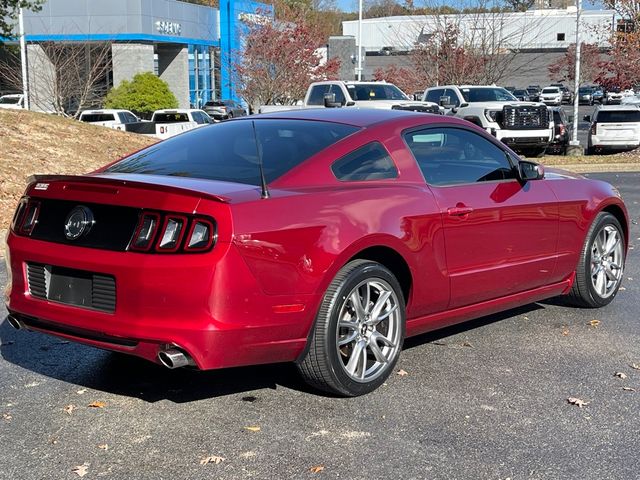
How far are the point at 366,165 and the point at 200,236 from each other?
139 cm

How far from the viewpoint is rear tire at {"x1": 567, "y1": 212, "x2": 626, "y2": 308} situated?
691cm

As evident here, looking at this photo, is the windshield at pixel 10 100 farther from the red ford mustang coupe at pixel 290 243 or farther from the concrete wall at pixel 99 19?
the red ford mustang coupe at pixel 290 243

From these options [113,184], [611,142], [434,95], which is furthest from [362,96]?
[113,184]

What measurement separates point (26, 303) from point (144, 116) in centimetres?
3715

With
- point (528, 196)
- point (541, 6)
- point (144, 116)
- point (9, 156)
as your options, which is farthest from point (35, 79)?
point (541, 6)

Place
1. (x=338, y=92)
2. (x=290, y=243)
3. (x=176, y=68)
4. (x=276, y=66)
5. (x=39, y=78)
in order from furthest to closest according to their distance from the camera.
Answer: (x=176, y=68)
(x=39, y=78)
(x=276, y=66)
(x=338, y=92)
(x=290, y=243)

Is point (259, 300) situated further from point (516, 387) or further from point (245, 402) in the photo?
point (516, 387)

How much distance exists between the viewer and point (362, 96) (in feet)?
79.2

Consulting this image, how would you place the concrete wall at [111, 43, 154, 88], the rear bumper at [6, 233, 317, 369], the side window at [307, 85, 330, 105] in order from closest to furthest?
the rear bumper at [6, 233, 317, 369], the side window at [307, 85, 330, 105], the concrete wall at [111, 43, 154, 88]

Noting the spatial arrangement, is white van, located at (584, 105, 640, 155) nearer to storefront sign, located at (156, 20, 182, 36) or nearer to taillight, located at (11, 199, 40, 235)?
taillight, located at (11, 199, 40, 235)

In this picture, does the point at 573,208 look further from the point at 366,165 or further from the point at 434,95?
the point at 434,95

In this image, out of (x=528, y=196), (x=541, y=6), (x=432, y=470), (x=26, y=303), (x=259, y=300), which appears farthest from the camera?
(x=541, y=6)

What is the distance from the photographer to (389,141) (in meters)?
5.50

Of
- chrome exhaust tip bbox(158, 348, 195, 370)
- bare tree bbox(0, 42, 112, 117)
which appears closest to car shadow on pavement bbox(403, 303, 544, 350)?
chrome exhaust tip bbox(158, 348, 195, 370)
